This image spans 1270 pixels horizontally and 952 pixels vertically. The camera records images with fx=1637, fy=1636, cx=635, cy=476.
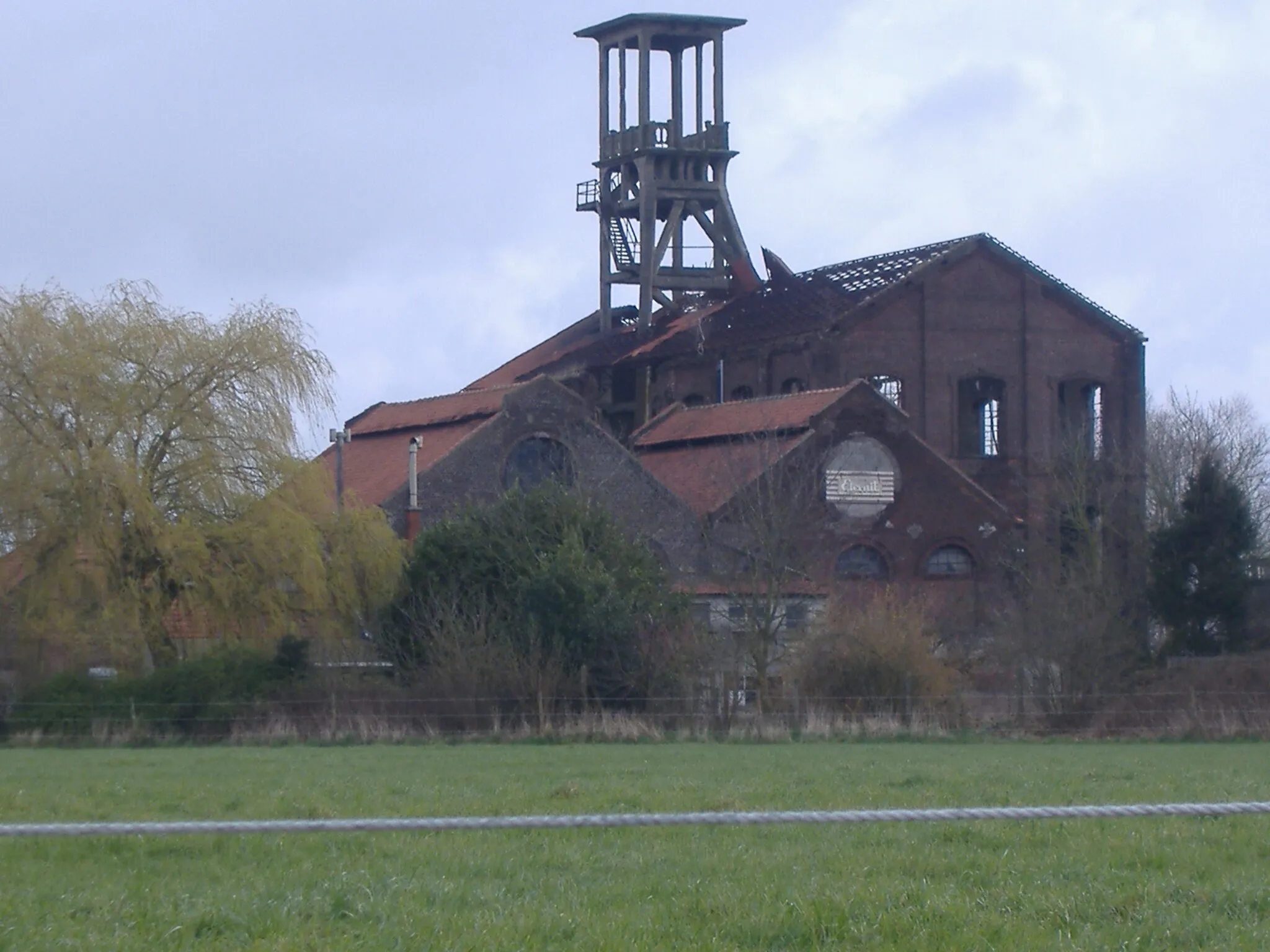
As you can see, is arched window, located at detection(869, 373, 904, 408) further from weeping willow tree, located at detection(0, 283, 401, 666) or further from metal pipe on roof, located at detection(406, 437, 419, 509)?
weeping willow tree, located at detection(0, 283, 401, 666)

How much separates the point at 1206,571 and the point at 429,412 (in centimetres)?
2433

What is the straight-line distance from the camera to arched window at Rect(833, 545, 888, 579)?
50.8 metres

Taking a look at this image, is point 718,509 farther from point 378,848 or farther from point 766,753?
point 378,848

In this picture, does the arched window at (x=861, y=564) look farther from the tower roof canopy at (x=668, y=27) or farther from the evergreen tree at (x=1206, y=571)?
the tower roof canopy at (x=668, y=27)

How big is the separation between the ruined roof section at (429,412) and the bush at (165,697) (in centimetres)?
1576

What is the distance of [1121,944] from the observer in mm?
8039

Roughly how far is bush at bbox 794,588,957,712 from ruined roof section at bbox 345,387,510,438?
15.8m

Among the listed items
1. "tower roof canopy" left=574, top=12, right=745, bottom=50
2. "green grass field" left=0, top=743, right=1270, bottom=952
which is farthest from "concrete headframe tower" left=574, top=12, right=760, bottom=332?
"green grass field" left=0, top=743, right=1270, bottom=952

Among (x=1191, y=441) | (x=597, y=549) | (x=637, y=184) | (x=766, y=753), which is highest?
(x=637, y=184)

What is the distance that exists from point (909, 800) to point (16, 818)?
7649 millimetres

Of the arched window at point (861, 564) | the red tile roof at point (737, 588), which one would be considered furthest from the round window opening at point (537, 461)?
the arched window at point (861, 564)

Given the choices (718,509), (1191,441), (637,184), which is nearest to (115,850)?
(718,509)

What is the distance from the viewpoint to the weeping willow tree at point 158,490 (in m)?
35.3

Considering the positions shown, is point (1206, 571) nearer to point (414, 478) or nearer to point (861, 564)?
point (861, 564)
